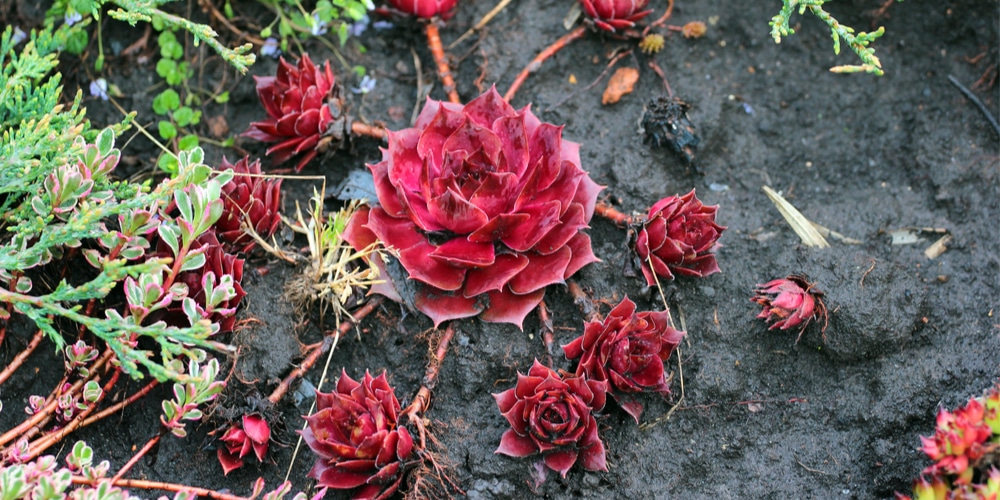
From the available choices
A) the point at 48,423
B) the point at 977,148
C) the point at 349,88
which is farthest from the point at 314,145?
the point at 977,148

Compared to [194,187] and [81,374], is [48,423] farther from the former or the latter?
[194,187]

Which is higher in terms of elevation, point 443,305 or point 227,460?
point 443,305

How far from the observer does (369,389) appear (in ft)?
7.41

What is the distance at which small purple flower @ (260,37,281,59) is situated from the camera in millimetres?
3150

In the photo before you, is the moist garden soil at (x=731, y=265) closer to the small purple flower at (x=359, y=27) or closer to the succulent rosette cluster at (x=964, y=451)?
the small purple flower at (x=359, y=27)

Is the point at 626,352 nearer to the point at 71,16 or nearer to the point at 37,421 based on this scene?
the point at 37,421

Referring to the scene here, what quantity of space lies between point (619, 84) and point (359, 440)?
1750 mm

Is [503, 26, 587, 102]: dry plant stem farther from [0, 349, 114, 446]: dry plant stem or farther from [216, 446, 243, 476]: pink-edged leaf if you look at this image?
[0, 349, 114, 446]: dry plant stem

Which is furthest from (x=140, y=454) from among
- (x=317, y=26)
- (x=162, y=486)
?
(x=317, y=26)

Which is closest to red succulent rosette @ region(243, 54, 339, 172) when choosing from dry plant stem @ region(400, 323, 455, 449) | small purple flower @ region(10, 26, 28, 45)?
dry plant stem @ region(400, 323, 455, 449)

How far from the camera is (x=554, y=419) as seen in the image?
7.26ft

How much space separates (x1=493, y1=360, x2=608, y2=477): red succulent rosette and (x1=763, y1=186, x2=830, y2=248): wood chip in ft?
3.44

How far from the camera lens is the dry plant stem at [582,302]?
252 centimetres

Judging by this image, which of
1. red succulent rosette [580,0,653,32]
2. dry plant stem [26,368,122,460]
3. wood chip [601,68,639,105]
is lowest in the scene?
dry plant stem [26,368,122,460]
